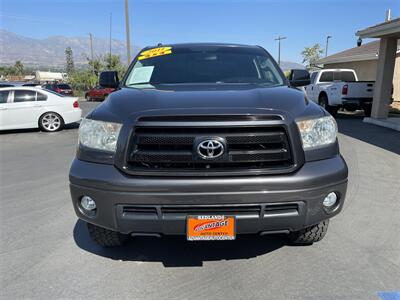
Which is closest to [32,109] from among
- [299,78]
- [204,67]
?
[204,67]

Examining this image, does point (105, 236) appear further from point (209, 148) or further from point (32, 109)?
point (32, 109)

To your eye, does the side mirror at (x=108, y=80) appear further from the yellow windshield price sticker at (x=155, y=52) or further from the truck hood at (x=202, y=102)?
the truck hood at (x=202, y=102)

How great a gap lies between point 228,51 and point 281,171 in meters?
2.19

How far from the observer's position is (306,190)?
104 inches

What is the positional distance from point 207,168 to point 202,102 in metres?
0.50

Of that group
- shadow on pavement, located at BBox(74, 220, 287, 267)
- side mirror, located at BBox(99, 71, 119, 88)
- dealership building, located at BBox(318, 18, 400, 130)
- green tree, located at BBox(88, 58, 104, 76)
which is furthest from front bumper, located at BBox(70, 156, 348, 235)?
green tree, located at BBox(88, 58, 104, 76)

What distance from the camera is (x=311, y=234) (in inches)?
133

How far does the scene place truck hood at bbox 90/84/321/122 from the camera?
268 cm

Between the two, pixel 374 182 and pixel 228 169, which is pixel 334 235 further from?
pixel 374 182

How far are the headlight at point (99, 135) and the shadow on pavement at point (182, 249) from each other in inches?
44.2

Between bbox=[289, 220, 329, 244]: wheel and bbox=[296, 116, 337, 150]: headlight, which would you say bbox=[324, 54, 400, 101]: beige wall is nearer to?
bbox=[289, 220, 329, 244]: wheel

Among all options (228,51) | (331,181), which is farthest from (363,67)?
(331,181)

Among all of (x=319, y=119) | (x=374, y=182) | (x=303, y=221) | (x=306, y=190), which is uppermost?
(x=319, y=119)

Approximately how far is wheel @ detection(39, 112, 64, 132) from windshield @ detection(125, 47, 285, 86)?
28.4 ft
